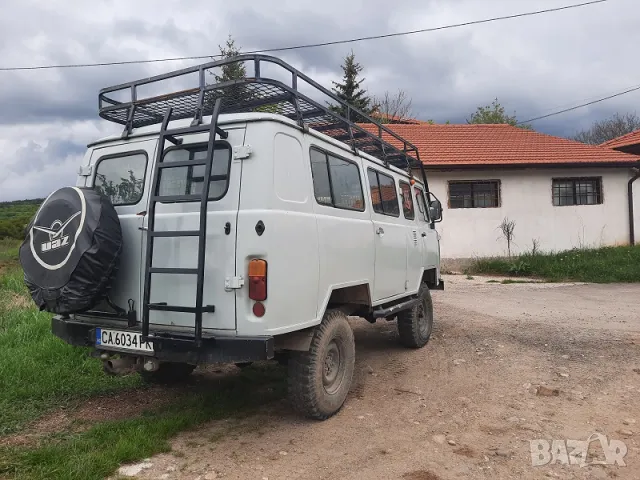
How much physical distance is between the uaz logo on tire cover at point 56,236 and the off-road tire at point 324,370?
1.77 m

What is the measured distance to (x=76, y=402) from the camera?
441 centimetres

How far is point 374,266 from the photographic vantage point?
4688 mm

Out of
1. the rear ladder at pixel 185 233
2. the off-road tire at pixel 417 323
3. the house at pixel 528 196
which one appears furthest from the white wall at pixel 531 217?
the rear ladder at pixel 185 233

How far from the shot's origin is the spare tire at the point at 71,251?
3.23 meters

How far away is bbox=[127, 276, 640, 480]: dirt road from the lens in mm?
3168

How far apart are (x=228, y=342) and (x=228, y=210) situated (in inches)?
33.7

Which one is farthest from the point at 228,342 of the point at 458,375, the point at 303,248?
the point at 458,375

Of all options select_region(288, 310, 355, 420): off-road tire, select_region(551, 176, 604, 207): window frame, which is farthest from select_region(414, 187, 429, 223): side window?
select_region(551, 176, 604, 207): window frame

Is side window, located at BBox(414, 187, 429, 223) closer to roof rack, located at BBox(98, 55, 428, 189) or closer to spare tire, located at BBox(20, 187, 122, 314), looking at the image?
roof rack, located at BBox(98, 55, 428, 189)

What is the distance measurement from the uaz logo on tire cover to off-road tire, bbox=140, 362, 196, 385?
174 centimetres

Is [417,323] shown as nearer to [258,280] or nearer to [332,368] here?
[332,368]

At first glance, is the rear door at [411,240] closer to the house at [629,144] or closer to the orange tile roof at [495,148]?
the orange tile roof at [495,148]

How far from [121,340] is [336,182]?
209cm

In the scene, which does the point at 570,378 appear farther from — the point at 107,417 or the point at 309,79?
→ the point at 107,417
